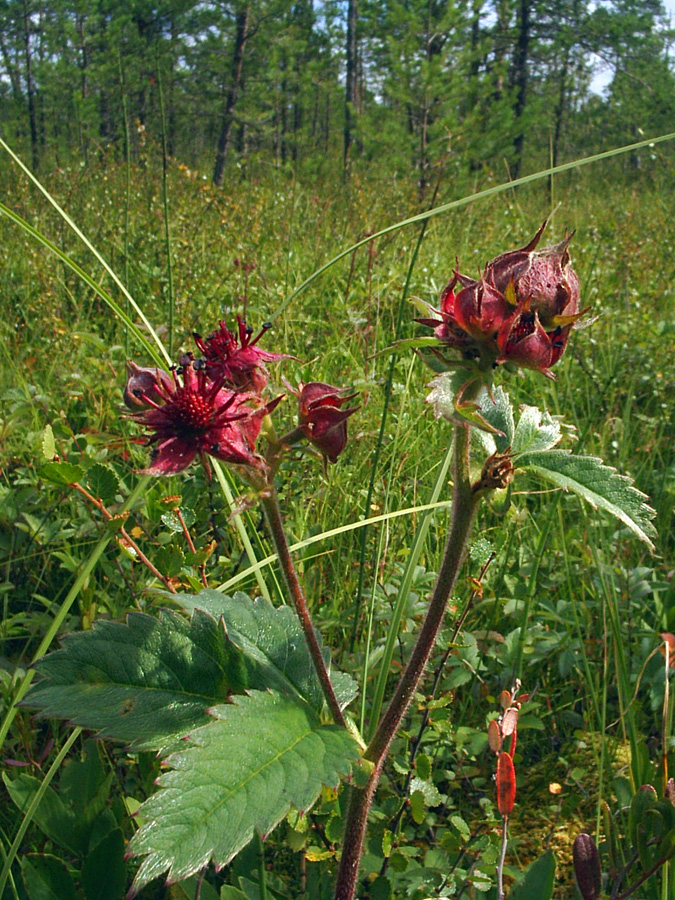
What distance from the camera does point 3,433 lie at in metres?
1.88

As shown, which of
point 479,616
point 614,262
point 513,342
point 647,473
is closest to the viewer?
point 513,342

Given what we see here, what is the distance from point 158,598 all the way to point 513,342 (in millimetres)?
972

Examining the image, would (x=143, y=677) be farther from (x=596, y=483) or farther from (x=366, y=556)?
(x=366, y=556)

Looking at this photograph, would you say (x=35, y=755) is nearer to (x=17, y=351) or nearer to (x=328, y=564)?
(x=328, y=564)

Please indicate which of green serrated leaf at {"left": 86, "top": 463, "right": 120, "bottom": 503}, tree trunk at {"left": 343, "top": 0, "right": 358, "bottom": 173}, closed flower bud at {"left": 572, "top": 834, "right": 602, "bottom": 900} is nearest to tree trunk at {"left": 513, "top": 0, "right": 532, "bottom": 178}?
tree trunk at {"left": 343, "top": 0, "right": 358, "bottom": 173}

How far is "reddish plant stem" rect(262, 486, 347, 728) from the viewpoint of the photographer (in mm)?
942

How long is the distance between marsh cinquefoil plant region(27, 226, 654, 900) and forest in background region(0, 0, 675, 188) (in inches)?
203

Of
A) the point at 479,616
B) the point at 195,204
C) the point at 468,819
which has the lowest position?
the point at 468,819

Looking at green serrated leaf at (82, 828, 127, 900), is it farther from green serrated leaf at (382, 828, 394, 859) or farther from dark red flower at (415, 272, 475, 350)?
dark red flower at (415, 272, 475, 350)

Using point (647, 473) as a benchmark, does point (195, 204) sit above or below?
above

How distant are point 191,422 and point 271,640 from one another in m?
0.41

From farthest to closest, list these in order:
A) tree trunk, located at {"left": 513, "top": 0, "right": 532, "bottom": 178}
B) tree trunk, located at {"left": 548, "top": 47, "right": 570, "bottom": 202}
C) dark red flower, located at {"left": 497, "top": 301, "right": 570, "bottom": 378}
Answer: tree trunk, located at {"left": 513, "top": 0, "right": 532, "bottom": 178}
tree trunk, located at {"left": 548, "top": 47, "right": 570, "bottom": 202}
dark red flower, located at {"left": 497, "top": 301, "right": 570, "bottom": 378}

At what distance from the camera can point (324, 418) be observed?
37.1 inches

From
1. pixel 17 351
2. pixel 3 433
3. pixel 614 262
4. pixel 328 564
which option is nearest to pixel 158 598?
pixel 328 564
